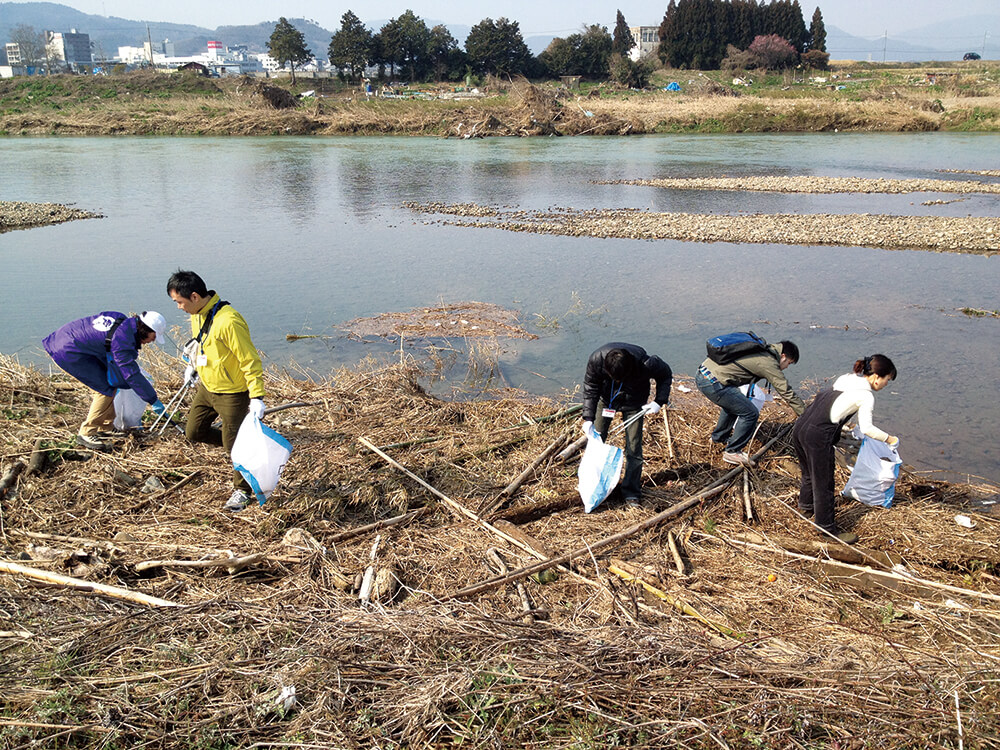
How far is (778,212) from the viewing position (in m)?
19.0

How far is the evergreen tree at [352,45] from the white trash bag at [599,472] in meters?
67.7

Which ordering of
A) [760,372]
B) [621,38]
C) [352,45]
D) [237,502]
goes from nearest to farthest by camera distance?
[237,502]
[760,372]
[352,45]
[621,38]

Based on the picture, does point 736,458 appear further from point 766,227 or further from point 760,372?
point 766,227

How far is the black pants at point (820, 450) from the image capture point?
183 inches

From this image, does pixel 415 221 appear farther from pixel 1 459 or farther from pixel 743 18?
pixel 743 18

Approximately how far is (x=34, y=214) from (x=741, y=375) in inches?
766

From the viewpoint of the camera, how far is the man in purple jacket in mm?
5320

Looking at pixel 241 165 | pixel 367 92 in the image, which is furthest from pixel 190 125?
pixel 241 165

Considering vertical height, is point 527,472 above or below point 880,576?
above

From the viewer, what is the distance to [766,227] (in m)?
16.8

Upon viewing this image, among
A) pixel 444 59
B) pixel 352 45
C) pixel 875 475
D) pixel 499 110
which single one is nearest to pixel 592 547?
pixel 875 475

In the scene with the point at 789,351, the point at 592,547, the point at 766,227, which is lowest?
the point at 592,547

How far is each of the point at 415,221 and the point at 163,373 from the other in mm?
11544

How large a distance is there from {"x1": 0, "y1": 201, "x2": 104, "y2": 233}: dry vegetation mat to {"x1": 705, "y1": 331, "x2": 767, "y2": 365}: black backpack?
18.1 meters
